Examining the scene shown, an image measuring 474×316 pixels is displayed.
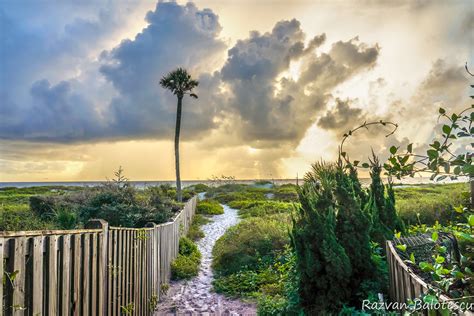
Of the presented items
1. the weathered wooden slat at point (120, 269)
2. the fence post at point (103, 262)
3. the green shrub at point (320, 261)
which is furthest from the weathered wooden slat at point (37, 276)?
the green shrub at point (320, 261)

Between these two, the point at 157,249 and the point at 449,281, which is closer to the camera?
the point at 449,281

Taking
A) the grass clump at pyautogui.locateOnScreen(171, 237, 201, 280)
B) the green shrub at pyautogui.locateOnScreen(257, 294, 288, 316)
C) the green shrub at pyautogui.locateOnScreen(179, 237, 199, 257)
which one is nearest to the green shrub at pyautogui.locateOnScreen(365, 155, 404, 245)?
the green shrub at pyautogui.locateOnScreen(257, 294, 288, 316)

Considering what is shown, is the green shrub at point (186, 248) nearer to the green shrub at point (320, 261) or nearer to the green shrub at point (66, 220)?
the green shrub at point (66, 220)

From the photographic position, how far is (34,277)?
2551 mm

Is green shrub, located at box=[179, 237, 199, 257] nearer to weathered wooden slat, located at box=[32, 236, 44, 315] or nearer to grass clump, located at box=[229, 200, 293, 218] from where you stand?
grass clump, located at box=[229, 200, 293, 218]

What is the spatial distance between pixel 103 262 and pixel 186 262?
634 centimetres

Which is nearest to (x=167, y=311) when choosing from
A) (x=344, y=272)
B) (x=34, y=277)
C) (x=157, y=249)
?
(x=157, y=249)

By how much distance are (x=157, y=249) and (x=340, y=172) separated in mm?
3738

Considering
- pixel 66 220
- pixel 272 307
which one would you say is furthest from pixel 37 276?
pixel 66 220

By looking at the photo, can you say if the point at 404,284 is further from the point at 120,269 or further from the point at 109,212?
the point at 109,212

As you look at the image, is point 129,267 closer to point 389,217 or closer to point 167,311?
point 167,311

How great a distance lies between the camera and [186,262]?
1012 centimetres

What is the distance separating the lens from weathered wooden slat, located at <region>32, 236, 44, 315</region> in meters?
2.55

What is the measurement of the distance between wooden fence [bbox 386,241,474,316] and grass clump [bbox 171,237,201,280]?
5.94 metres
